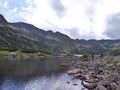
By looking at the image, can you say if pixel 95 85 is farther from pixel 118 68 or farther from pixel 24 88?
pixel 118 68

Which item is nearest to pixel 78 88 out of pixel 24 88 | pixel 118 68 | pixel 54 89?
pixel 54 89

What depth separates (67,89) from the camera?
84750 millimetres

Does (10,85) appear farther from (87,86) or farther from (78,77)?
(78,77)

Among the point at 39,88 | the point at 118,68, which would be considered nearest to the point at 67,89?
the point at 39,88

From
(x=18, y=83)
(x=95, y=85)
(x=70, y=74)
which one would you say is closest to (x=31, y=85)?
(x=18, y=83)

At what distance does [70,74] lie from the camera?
132 metres

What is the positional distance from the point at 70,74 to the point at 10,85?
52282 mm

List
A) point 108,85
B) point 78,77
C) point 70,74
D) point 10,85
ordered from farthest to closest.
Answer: point 70,74
point 78,77
point 10,85
point 108,85

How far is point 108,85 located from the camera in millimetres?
82000

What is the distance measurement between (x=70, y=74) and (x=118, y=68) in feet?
105

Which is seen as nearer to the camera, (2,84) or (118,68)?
(2,84)

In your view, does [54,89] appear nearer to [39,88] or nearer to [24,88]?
[39,88]

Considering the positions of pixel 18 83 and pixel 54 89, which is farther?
pixel 18 83

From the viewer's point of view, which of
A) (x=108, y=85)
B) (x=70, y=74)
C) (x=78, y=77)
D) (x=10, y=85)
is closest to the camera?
(x=108, y=85)
